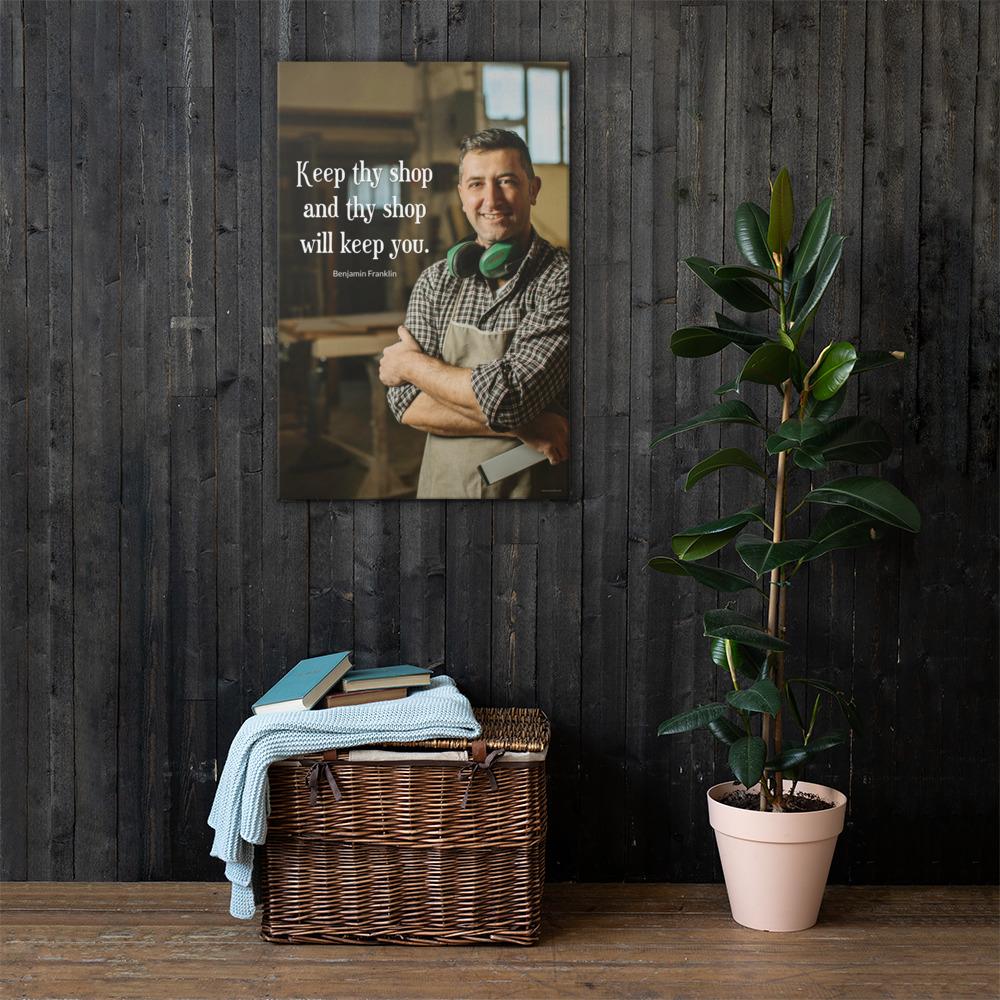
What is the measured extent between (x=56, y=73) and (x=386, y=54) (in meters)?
0.78

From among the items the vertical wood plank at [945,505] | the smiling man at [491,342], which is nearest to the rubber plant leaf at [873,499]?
the vertical wood plank at [945,505]

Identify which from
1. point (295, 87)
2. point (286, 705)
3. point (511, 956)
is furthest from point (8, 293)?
point (511, 956)

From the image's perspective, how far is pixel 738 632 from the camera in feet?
6.99

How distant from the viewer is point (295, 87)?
2449 millimetres

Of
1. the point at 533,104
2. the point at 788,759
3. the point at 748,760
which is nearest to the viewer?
the point at 748,760

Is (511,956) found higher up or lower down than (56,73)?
lower down

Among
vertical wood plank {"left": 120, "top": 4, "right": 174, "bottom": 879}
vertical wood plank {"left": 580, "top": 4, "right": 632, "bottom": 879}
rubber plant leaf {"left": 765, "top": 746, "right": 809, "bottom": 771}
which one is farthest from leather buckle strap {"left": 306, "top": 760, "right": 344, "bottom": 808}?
rubber plant leaf {"left": 765, "top": 746, "right": 809, "bottom": 771}

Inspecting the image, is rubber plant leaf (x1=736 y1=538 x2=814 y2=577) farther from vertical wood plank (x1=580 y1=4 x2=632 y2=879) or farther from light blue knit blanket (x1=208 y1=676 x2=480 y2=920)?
light blue knit blanket (x1=208 y1=676 x2=480 y2=920)

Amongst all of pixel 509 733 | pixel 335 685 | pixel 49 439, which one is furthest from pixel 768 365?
pixel 49 439

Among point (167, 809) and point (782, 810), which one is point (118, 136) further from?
point (782, 810)

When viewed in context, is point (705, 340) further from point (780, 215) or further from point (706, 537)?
point (706, 537)

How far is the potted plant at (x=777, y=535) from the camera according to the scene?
2123 millimetres

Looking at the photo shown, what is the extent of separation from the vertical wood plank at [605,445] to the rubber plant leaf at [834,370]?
50 cm

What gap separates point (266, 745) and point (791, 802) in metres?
1.13
